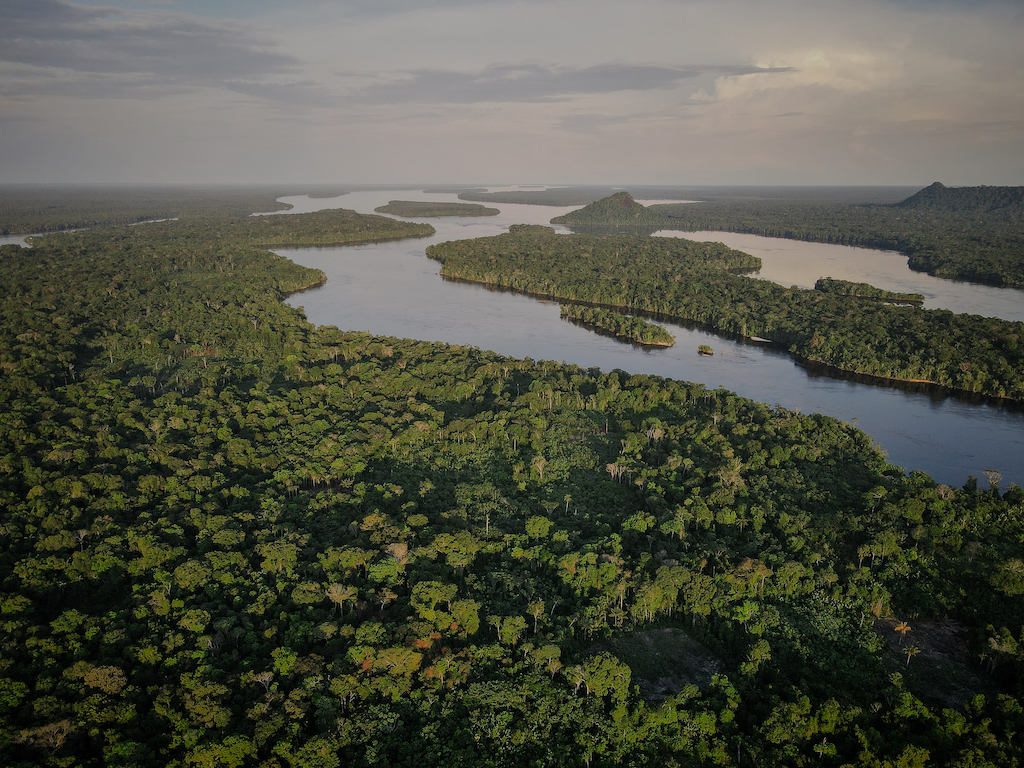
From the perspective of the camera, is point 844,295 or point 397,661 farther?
point 844,295

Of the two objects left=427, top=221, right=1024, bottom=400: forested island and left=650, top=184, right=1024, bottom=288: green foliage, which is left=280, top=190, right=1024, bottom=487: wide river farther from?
left=650, top=184, right=1024, bottom=288: green foliage

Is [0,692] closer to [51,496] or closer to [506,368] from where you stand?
[51,496]

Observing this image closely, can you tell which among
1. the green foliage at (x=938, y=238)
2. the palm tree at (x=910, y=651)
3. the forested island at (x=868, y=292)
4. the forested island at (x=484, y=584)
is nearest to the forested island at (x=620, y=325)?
the forested island at (x=484, y=584)

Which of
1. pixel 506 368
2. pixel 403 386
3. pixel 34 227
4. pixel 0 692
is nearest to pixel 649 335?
pixel 506 368

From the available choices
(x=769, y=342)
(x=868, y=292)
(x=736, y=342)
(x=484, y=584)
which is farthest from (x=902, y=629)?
(x=868, y=292)

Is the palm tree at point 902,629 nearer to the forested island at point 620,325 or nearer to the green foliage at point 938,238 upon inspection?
the forested island at point 620,325

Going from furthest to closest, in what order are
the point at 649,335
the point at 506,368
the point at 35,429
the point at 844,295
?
the point at 844,295, the point at 649,335, the point at 506,368, the point at 35,429
